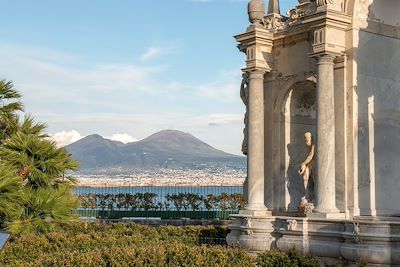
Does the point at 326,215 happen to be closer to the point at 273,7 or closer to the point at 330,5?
the point at 330,5

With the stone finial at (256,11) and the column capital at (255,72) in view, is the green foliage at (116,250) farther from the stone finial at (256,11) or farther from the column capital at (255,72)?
the stone finial at (256,11)

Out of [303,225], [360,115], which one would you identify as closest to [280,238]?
[303,225]

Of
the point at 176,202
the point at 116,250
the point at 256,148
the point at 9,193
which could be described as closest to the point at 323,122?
the point at 256,148

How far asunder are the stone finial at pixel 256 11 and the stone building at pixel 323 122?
0.03 m

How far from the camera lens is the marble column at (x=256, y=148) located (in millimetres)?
18984

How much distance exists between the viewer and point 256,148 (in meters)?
19.0

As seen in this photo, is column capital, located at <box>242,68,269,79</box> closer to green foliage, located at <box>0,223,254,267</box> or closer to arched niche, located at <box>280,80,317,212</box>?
arched niche, located at <box>280,80,317,212</box>

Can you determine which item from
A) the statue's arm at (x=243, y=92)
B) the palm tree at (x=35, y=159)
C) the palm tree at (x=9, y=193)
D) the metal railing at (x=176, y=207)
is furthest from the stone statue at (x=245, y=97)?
the metal railing at (x=176, y=207)

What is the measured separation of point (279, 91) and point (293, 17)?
7.18 ft

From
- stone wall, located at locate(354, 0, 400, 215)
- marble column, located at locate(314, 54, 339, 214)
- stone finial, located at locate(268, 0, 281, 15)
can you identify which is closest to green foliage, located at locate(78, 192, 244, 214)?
stone finial, located at locate(268, 0, 281, 15)

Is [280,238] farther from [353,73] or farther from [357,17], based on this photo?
[357,17]

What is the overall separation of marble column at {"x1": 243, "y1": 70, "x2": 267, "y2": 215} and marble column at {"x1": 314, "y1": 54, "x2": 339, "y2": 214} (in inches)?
96.3

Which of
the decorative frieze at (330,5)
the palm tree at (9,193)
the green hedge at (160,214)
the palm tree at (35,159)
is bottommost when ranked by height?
the green hedge at (160,214)

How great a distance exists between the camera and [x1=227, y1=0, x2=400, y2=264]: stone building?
55.0ft
